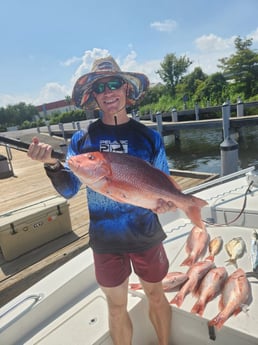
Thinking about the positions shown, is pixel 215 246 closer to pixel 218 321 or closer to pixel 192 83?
pixel 218 321

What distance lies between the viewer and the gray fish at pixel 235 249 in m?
2.41

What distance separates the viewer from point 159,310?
1845 millimetres

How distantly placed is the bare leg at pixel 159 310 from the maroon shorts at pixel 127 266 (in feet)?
0.27

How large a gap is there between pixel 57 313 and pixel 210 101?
104ft

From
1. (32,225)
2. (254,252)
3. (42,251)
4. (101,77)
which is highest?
(101,77)

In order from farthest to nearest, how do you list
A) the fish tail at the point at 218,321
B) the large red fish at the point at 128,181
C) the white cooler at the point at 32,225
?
1. the white cooler at the point at 32,225
2. the fish tail at the point at 218,321
3. the large red fish at the point at 128,181

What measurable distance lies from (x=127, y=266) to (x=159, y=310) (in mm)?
411

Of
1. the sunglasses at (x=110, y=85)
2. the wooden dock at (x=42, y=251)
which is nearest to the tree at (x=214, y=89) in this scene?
the wooden dock at (x=42, y=251)

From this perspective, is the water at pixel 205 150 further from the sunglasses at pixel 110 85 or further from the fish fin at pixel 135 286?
the sunglasses at pixel 110 85

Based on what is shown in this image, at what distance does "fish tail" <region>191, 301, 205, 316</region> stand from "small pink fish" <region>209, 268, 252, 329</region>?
0.11 metres

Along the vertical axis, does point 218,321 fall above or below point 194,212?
below

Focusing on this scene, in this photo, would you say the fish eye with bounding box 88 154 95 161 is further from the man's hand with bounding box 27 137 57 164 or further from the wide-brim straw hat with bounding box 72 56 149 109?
the wide-brim straw hat with bounding box 72 56 149 109

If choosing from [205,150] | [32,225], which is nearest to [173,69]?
[205,150]

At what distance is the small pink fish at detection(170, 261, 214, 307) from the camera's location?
2053mm
